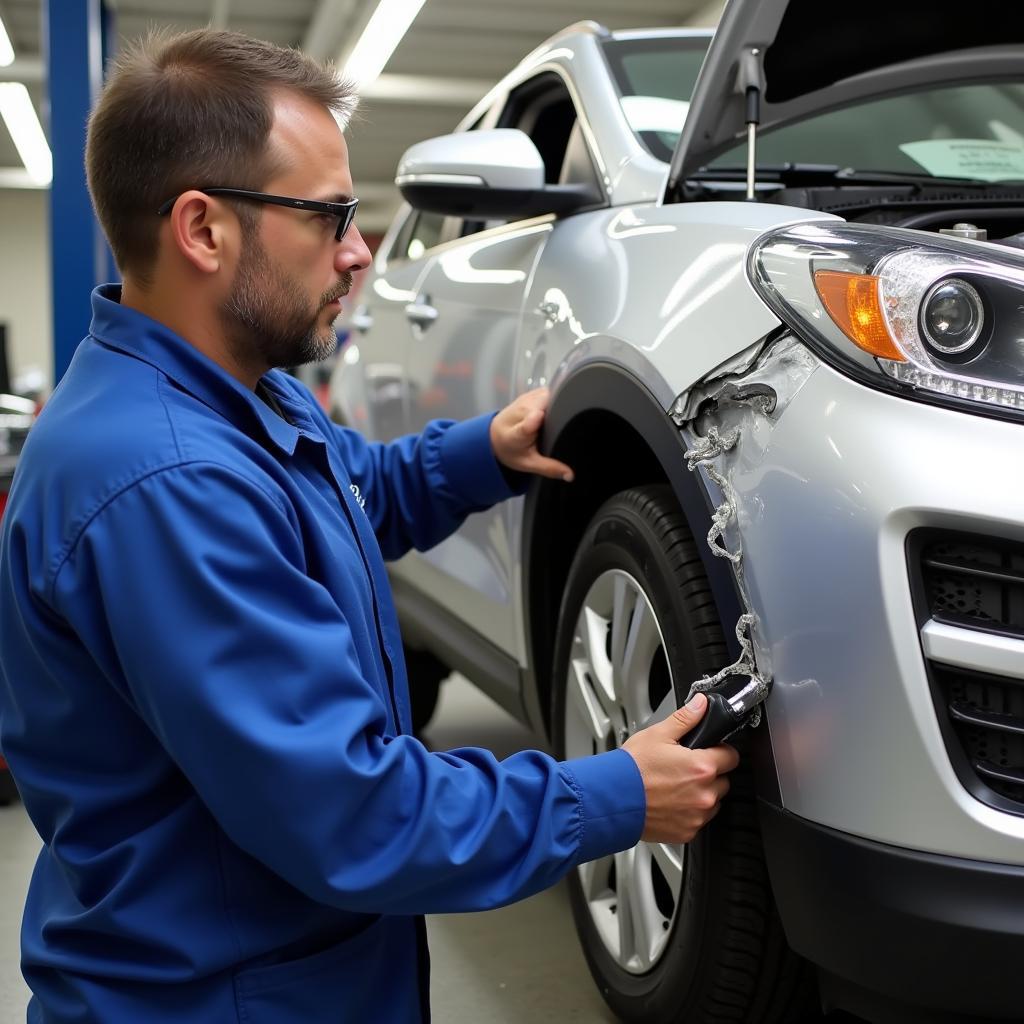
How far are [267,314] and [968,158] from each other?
136 centimetres

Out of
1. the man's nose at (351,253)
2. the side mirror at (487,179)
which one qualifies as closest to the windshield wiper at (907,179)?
the side mirror at (487,179)

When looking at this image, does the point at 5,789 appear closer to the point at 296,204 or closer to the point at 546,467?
the point at 546,467

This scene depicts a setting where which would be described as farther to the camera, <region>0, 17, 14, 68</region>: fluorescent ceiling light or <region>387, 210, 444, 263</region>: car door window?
<region>0, 17, 14, 68</region>: fluorescent ceiling light

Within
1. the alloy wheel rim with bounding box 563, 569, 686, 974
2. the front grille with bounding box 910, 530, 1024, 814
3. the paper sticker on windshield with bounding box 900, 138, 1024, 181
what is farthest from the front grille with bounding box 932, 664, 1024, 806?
the paper sticker on windshield with bounding box 900, 138, 1024, 181

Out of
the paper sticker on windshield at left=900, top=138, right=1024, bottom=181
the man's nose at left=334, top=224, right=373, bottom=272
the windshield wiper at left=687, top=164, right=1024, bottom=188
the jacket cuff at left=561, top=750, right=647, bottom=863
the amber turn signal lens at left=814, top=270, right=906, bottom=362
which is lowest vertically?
the jacket cuff at left=561, top=750, right=647, bottom=863

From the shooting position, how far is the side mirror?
196 cm

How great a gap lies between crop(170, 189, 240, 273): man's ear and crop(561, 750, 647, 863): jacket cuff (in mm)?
603

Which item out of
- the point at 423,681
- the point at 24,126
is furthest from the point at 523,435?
the point at 24,126

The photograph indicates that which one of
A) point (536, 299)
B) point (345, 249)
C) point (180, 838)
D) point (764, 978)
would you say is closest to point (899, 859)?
point (764, 978)

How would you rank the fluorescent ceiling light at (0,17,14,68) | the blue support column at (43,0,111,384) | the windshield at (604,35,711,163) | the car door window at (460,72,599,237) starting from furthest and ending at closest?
the fluorescent ceiling light at (0,17,14,68) < the blue support column at (43,0,111,384) < the car door window at (460,72,599,237) < the windshield at (604,35,711,163)

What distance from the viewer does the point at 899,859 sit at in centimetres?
114

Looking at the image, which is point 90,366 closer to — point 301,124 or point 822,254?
point 301,124

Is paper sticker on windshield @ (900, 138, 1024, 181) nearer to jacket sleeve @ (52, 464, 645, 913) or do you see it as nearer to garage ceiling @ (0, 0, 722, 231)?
jacket sleeve @ (52, 464, 645, 913)

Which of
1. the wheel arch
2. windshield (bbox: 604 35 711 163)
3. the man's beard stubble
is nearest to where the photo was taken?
the man's beard stubble
